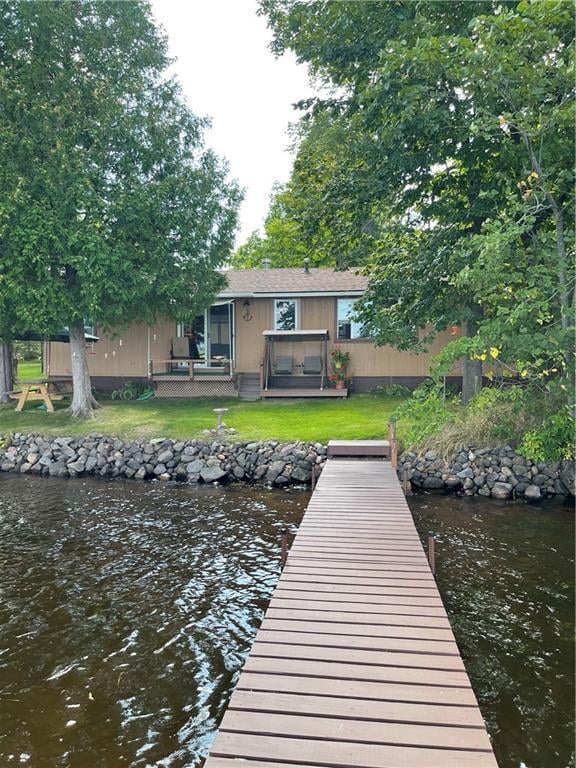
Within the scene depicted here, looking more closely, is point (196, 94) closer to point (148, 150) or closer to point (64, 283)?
point (148, 150)

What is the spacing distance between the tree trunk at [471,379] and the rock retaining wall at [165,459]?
11.2ft

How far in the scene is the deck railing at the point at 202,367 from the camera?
15.5 meters

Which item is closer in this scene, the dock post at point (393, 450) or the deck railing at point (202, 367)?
the dock post at point (393, 450)

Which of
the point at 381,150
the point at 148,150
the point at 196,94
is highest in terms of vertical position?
the point at 196,94

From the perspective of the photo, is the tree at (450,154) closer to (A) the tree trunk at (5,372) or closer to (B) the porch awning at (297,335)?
(B) the porch awning at (297,335)

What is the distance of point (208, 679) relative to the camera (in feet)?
13.6

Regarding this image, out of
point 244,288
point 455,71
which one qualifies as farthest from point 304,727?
point 244,288

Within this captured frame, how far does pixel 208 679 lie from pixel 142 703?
54 centimetres

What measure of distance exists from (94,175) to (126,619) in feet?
34.0

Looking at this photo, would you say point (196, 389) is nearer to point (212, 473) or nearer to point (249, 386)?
point (249, 386)

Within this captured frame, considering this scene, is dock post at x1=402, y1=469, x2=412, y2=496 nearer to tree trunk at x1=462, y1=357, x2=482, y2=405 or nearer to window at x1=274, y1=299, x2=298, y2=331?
tree trunk at x1=462, y1=357, x2=482, y2=405

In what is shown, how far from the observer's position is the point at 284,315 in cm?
1622

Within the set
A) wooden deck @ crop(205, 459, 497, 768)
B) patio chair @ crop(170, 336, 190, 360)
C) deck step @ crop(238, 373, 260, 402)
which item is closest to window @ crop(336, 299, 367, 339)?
deck step @ crop(238, 373, 260, 402)

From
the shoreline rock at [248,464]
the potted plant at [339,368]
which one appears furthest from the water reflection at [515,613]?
the potted plant at [339,368]
